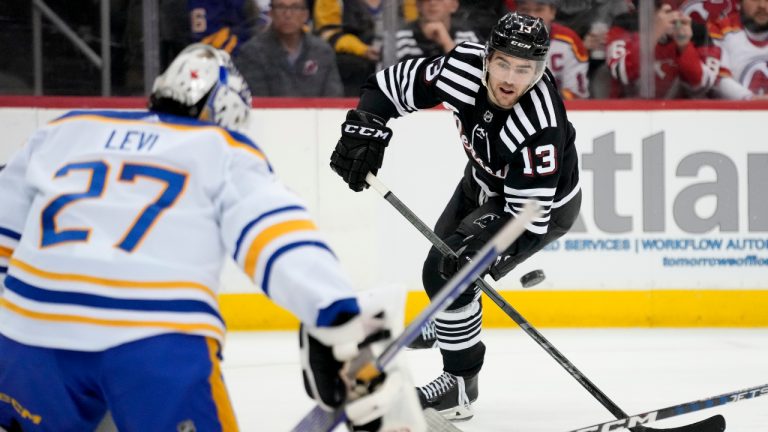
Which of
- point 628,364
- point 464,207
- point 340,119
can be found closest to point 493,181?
point 464,207

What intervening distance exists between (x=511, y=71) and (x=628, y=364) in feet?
5.13

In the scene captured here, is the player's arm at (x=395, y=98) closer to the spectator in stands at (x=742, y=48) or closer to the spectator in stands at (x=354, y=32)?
the spectator in stands at (x=354, y=32)

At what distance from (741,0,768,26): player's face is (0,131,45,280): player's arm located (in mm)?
4232

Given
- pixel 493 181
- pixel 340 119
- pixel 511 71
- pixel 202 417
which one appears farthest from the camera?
pixel 340 119

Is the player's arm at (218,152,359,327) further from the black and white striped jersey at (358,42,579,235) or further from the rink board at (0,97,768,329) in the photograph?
the rink board at (0,97,768,329)

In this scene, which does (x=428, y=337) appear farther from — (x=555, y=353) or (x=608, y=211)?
(x=608, y=211)

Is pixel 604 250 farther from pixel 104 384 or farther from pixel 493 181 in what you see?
pixel 104 384

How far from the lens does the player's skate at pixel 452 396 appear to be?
11.2ft

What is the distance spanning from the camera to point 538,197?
3.19 m

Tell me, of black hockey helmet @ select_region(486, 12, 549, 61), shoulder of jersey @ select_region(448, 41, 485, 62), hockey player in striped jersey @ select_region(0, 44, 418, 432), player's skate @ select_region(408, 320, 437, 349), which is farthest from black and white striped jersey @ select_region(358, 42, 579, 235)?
hockey player in striped jersey @ select_region(0, 44, 418, 432)

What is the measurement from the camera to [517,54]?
3.12 m

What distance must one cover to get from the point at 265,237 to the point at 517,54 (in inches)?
65.1

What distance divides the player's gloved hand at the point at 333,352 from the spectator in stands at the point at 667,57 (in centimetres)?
374

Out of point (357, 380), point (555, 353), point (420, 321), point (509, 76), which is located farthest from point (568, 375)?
point (357, 380)
